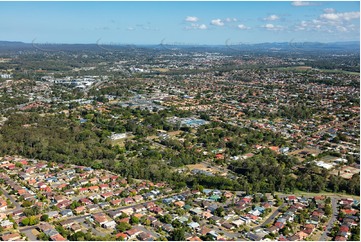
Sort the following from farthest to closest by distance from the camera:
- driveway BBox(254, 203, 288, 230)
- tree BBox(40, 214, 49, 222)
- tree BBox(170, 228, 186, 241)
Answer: driveway BBox(254, 203, 288, 230) → tree BBox(40, 214, 49, 222) → tree BBox(170, 228, 186, 241)

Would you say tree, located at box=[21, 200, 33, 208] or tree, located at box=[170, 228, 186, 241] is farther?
tree, located at box=[21, 200, 33, 208]

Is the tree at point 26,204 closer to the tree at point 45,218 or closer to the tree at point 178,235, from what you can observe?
the tree at point 45,218

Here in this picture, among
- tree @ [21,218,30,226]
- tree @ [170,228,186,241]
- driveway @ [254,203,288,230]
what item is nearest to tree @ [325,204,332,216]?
driveway @ [254,203,288,230]

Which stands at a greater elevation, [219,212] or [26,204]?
[26,204]

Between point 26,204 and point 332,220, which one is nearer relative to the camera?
point 332,220

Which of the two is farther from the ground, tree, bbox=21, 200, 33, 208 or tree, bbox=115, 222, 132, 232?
tree, bbox=21, 200, 33, 208

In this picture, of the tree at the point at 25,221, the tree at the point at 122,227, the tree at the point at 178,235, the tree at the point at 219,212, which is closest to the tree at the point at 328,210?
the tree at the point at 219,212

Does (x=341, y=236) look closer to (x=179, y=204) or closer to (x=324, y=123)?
(x=179, y=204)

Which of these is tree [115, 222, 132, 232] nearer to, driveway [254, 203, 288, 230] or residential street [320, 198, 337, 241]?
driveway [254, 203, 288, 230]

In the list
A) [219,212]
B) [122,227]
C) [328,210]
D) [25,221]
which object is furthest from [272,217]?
[25,221]

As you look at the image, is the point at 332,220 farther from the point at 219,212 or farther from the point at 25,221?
the point at 25,221

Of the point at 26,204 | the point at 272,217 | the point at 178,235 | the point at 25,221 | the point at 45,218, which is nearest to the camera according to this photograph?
the point at 178,235
